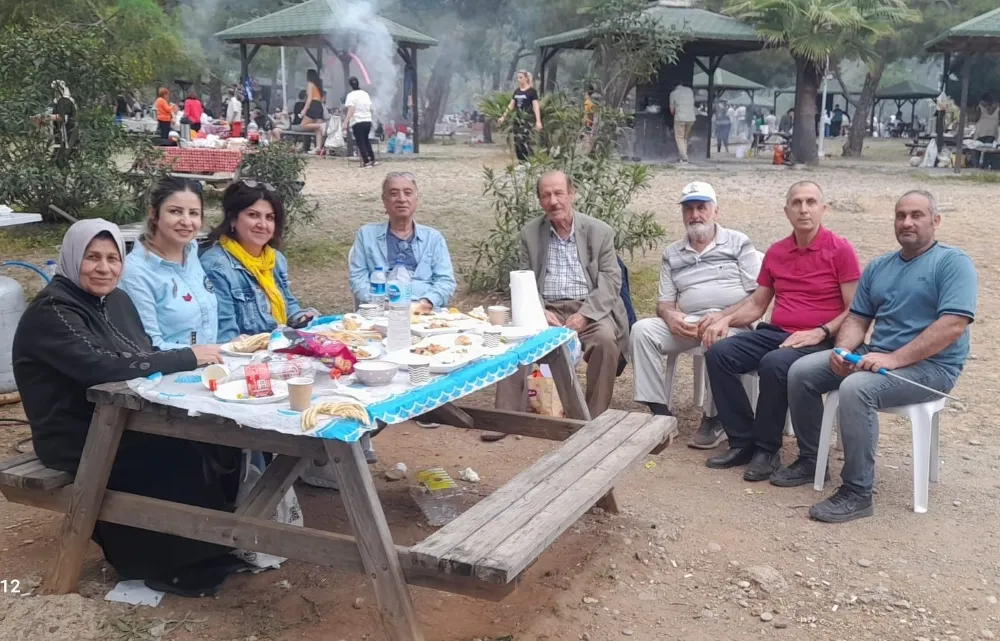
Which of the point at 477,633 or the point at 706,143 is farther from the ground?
the point at 706,143

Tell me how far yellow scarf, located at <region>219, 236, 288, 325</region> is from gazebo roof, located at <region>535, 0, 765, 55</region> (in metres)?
13.6

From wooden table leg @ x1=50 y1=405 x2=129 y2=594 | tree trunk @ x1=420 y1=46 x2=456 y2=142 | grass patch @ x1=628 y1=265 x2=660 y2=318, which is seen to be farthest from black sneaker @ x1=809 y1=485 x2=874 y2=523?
tree trunk @ x1=420 y1=46 x2=456 y2=142

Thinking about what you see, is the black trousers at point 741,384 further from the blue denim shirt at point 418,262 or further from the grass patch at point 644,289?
the grass patch at point 644,289

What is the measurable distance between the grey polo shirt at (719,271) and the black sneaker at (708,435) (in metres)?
0.55

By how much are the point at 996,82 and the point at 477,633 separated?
2543cm

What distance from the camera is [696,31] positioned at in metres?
17.2

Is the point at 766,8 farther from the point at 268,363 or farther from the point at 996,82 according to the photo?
the point at 268,363

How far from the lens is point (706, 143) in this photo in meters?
19.1

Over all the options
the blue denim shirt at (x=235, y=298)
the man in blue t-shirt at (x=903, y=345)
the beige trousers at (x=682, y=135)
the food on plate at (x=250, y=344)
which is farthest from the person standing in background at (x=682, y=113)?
the food on plate at (x=250, y=344)

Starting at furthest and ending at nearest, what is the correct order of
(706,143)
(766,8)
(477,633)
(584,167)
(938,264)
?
(706,143) < (766,8) < (584,167) < (938,264) < (477,633)

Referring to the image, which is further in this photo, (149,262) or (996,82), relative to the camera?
(996,82)

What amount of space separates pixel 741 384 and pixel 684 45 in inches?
594

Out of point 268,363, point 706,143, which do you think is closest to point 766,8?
point 706,143

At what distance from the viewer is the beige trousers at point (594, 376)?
4555 millimetres
